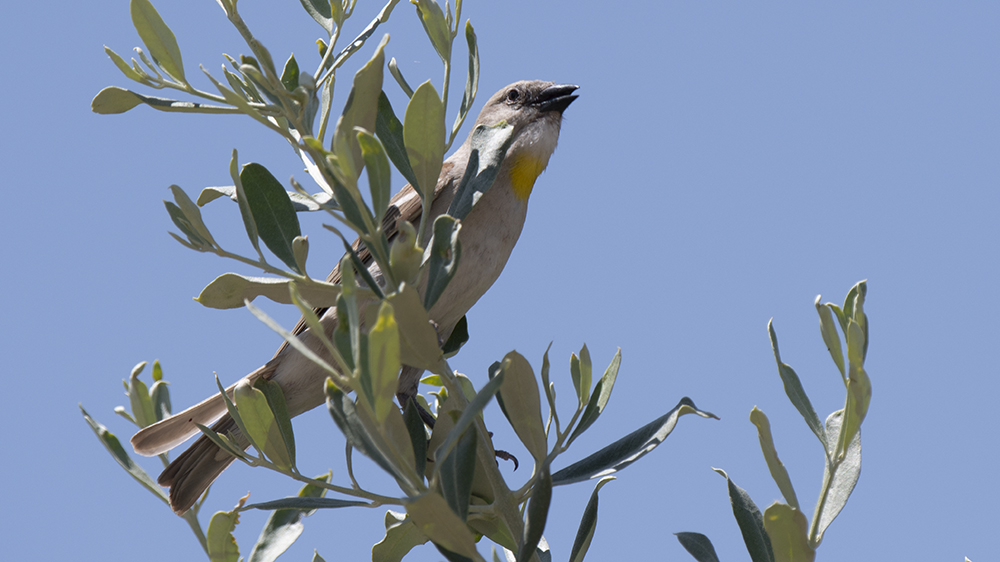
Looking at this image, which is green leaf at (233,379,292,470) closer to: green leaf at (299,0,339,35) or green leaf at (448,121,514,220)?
green leaf at (448,121,514,220)

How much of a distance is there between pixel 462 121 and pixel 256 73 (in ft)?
2.21

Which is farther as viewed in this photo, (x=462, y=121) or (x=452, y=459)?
(x=462, y=121)

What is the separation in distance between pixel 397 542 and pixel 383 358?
124 centimetres

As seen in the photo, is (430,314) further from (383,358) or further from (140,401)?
(383,358)

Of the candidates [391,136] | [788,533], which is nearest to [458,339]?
[391,136]

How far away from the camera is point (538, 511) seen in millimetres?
1813

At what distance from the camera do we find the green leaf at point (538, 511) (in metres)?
1.81

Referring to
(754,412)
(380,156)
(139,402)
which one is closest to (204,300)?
(380,156)

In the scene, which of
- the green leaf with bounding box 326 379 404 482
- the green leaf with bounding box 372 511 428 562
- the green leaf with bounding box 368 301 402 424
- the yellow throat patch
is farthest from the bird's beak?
the green leaf with bounding box 368 301 402 424

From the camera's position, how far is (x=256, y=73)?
186 centimetres

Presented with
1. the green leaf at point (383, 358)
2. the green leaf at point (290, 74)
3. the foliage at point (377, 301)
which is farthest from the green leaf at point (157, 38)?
the green leaf at point (383, 358)

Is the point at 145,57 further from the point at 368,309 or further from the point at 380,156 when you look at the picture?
the point at 368,309

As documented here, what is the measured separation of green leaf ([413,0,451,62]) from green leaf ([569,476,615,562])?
48.8 inches

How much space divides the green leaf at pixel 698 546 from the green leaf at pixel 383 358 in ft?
3.30
